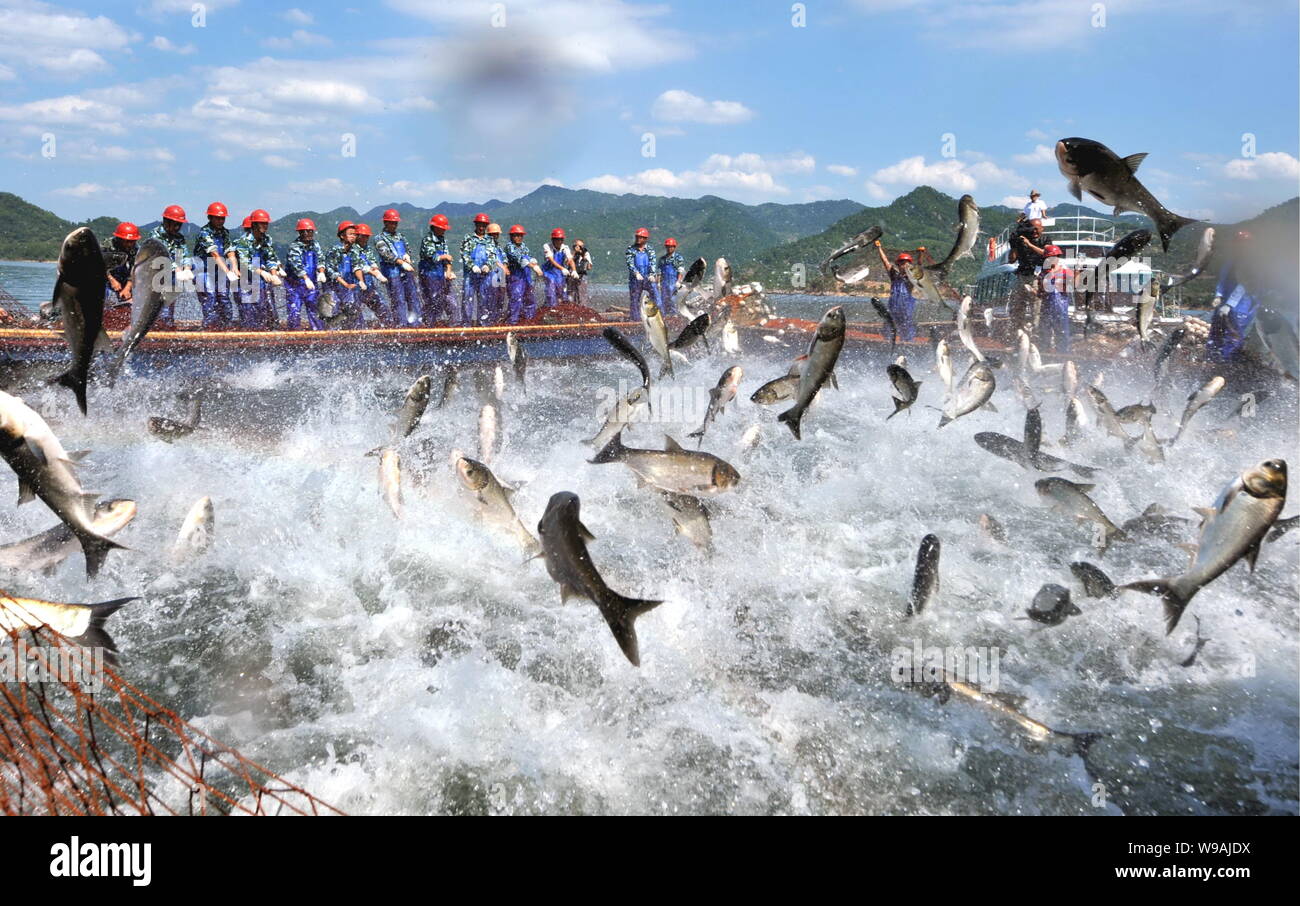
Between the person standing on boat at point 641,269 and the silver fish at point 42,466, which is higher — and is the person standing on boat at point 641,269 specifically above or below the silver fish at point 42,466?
above

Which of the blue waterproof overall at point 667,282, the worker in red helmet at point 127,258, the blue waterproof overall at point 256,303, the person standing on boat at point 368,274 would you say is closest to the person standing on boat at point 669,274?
the blue waterproof overall at point 667,282

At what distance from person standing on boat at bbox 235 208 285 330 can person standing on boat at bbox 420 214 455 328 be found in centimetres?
298

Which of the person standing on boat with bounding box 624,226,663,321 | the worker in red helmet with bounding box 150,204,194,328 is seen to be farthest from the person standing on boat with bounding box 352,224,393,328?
the person standing on boat with bounding box 624,226,663,321

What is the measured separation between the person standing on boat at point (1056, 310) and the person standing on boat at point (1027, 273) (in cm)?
16

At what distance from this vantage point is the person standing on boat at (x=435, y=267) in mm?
15902

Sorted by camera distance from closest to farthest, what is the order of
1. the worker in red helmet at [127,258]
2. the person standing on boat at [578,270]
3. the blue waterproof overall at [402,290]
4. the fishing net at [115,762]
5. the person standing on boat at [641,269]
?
the fishing net at [115,762] → the worker in red helmet at [127,258] → the blue waterproof overall at [402,290] → the person standing on boat at [641,269] → the person standing on boat at [578,270]

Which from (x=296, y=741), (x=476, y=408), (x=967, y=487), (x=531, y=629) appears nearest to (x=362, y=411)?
(x=476, y=408)

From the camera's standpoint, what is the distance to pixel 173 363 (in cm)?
1124

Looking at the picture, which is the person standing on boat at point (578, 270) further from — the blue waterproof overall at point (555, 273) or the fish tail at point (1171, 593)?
the fish tail at point (1171, 593)

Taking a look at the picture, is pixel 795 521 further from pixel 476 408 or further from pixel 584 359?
pixel 584 359

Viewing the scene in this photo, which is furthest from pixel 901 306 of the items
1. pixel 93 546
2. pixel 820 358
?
pixel 93 546

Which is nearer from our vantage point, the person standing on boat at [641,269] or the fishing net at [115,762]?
the fishing net at [115,762]
